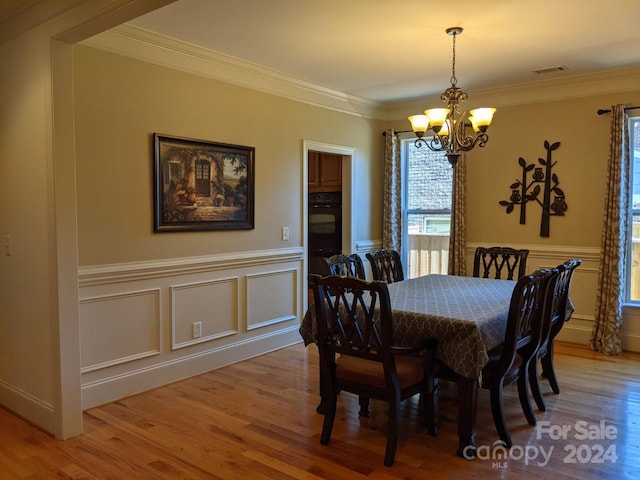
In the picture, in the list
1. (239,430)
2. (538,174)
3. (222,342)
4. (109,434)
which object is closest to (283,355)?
(222,342)

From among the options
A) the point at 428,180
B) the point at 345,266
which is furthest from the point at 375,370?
the point at 428,180

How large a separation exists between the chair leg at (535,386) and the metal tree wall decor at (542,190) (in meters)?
2.13

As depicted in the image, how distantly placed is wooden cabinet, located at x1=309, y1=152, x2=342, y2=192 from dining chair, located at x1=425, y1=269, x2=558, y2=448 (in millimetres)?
3198

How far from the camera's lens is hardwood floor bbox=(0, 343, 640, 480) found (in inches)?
102

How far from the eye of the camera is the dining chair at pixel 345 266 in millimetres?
3738

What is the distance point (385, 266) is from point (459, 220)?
153cm

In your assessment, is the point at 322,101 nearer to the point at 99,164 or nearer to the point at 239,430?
the point at 99,164

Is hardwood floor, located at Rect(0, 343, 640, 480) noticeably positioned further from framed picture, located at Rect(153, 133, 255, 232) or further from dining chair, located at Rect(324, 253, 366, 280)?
framed picture, located at Rect(153, 133, 255, 232)

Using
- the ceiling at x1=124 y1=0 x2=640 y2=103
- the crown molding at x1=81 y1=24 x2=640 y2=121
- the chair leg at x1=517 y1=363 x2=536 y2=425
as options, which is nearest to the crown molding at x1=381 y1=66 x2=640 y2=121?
the crown molding at x1=81 y1=24 x2=640 y2=121

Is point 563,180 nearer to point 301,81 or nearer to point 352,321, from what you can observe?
point 301,81

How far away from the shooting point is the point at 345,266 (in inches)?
153

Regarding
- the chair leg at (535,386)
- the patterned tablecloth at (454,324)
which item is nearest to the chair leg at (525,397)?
the chair leg at (535,386)

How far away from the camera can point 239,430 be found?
3.08 m

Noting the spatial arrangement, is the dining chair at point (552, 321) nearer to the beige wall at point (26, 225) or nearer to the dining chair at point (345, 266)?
the dining chair at point (345, 266)
